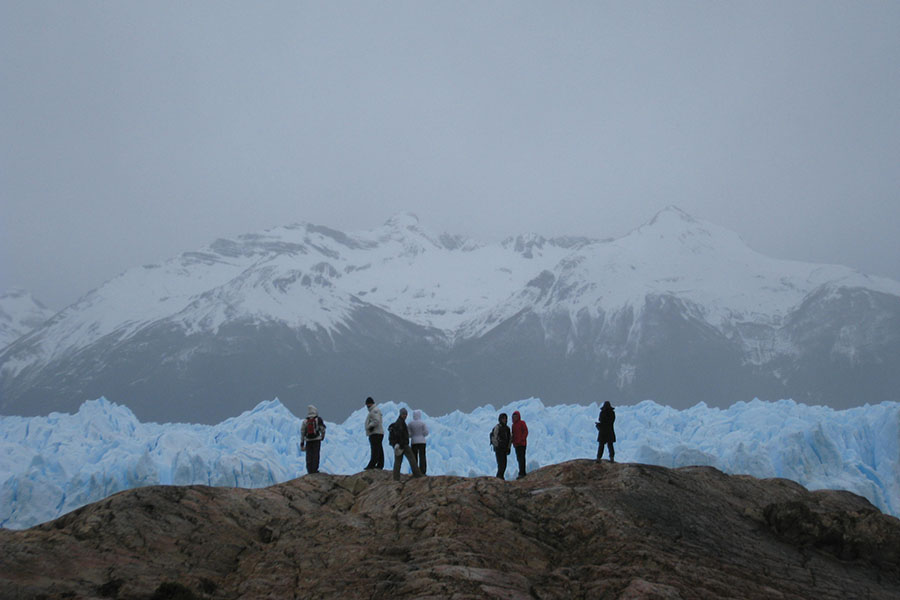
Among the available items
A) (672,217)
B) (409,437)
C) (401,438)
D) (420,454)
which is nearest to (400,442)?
A: (401,438)

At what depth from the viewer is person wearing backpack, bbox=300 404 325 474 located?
1371 cm

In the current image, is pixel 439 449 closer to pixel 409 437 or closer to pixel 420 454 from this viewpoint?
pixel 420 454

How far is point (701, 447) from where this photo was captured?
39781 mm

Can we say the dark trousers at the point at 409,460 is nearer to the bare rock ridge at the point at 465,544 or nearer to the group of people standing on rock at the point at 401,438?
the group of people standing on rock at the point at 401,438

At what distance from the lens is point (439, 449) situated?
4197cm


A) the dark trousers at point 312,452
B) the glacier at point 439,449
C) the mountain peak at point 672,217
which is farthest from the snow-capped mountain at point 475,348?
the dark trousers at point 312,452

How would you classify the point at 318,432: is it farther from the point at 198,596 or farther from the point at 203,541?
the point at 198,596

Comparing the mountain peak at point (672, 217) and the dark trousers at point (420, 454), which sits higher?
the mountain peak at point (672, 217)

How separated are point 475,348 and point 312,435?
111m

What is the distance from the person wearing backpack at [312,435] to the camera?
1371cm

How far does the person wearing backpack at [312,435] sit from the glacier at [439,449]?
45.8 feet

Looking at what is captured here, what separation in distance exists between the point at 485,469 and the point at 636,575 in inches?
1383

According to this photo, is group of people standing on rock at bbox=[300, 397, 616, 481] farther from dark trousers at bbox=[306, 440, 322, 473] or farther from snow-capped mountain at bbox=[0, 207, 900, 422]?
snow-capped mountain at bbox=[0, 207, 900, 422]

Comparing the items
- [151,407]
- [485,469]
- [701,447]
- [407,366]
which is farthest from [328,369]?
[701,447]
